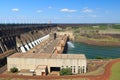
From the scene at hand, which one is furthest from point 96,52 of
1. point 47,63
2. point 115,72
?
point 115,72

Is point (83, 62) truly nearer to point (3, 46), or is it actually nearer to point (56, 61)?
point (56, 61)

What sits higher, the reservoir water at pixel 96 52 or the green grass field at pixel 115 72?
the green grass field at pixel 115 72

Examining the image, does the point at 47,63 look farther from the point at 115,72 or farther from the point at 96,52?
the point at 96,52

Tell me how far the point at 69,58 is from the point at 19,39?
30.9 meters

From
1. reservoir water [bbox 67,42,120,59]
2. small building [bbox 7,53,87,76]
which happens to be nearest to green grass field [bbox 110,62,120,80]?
small building [bbox 7,53,87,76]

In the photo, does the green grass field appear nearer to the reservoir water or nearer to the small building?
the small building

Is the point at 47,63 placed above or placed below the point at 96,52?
above

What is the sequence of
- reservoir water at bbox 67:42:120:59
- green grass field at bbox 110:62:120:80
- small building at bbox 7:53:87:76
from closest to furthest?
green grass field at bbox 110:62:120:80, small building at bbox 7:53:87:76, reservoir water at bbox 67:42:120:59

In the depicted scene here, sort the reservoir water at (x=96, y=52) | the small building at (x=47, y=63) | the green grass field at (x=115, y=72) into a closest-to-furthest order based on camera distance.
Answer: the green grass field at (x=115, y=72) < the small building at (x=47, y=63) < the reservoir water at (x=96, y=52)

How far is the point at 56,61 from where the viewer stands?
36938mm

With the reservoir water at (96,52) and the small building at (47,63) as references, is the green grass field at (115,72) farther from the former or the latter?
the reservoir water at (96,52)

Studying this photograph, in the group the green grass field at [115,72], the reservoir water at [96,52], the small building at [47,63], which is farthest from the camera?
the reservoir water at [96,52]

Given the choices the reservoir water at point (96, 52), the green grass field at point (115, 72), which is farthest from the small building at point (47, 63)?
the reservoir water at point (96, 52)

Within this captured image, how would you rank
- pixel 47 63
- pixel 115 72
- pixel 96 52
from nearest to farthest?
pixel 115 72, pixel 47 63, pixel 96 52
